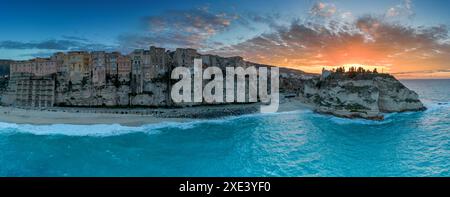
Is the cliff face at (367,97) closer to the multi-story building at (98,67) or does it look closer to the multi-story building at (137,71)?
the multi-story building at (137,71)

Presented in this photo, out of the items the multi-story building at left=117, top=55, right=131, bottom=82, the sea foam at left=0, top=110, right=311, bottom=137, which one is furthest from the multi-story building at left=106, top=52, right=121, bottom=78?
the sea foam at left=0, top=110, right=311, bottom=137

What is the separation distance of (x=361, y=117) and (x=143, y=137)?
90.8 ft

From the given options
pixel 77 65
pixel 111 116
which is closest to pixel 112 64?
pixel 77 65

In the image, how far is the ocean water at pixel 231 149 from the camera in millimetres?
13945

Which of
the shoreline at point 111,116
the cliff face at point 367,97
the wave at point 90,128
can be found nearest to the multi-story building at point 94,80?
the shoreline at point 111,116

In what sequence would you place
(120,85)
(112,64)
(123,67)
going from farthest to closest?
(112,64)
(123,67)
(120,85)

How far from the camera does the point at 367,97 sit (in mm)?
37312

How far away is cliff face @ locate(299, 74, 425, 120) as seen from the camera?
120ft

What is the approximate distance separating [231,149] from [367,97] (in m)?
27.9

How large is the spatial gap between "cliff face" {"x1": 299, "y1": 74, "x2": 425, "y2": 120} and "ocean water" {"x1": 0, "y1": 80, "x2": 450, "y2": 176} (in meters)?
6.23

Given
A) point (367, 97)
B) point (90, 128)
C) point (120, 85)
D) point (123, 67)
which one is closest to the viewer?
point (90, 128)

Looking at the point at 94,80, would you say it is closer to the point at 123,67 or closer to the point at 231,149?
the point at 123,67

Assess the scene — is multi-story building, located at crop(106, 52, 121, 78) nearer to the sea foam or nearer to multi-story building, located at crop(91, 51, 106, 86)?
multi-story building, located at crop(91, 51, 106, 86)
